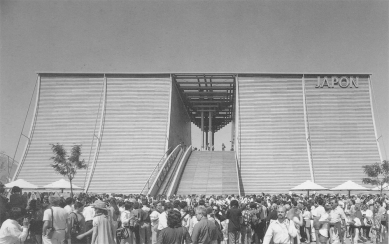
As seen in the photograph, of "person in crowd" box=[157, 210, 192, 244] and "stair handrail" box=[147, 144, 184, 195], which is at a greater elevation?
"stair handrail" box=[147, 144, 184, 195]

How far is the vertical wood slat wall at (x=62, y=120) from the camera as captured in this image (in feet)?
120

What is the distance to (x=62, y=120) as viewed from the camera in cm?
3891

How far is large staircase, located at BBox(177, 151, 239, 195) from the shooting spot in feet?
108

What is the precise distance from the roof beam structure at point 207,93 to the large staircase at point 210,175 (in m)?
6.63

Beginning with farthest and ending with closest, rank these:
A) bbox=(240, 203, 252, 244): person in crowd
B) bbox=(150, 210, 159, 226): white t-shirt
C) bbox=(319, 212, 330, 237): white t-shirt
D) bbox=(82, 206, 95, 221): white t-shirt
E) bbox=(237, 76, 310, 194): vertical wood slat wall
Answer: bbox=(237, 76, 310, 194): vertical wood slat wall, bbox=(240, 203, 252, 244): person in crowd, bbox=(150, 210, 159, 226): white t-shirt, bbox=(82, 206, 95, 221): white t-shirt, bbox=(319, 212, 330, 237): white t-shirt

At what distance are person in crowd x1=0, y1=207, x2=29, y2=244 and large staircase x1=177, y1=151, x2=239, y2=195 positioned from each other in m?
25.0

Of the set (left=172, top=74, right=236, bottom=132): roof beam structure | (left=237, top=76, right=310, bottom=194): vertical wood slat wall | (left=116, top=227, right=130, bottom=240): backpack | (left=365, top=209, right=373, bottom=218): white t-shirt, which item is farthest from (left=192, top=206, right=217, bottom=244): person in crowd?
(left=172, top=74, right=236, bottom=132): roof beam structure

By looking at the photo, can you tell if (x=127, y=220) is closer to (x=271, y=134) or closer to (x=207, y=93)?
(x=271, y=134)

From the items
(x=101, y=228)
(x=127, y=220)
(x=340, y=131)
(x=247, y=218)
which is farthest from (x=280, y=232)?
(x=340, y=131)

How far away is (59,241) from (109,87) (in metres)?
31.4

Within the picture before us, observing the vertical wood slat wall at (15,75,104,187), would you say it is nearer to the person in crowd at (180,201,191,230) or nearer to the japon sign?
the japon sign

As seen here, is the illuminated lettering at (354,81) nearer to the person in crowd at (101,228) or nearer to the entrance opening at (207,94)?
the entrance opening at (207,94)

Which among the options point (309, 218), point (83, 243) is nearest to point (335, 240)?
point (309, 218)

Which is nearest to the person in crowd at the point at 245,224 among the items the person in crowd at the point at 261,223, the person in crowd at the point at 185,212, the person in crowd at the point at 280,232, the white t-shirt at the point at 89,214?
the person in crowd at the point at 261,223
